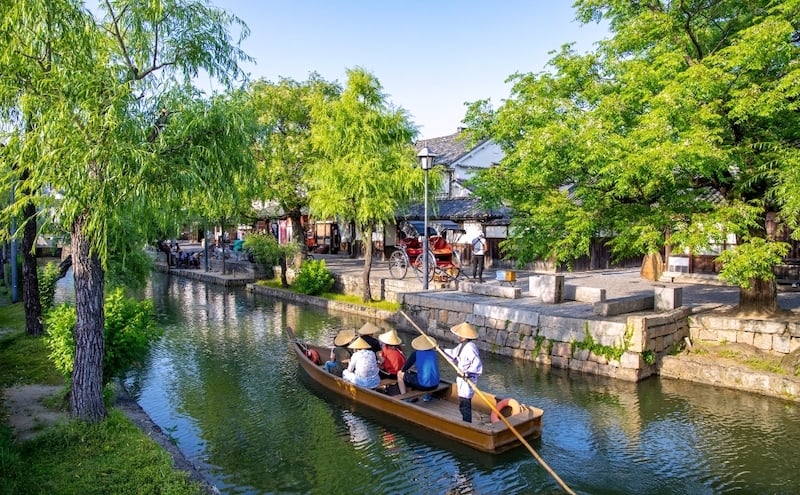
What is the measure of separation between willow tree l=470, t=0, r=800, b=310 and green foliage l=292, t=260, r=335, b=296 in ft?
34.7

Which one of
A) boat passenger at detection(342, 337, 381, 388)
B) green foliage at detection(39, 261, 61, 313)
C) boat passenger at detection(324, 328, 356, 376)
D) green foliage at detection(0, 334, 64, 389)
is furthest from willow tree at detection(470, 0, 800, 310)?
green foliage at detection(39, 261, 61, 313)

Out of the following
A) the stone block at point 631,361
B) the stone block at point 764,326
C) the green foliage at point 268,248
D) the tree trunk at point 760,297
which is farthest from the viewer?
the green foliage at point 268,248

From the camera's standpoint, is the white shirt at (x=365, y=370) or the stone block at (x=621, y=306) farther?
the stone block at (x=621, y=306)

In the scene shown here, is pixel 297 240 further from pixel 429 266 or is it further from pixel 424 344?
pixel 424 344

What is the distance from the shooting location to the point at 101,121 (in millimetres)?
6516

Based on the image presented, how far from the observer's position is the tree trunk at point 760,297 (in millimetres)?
12352

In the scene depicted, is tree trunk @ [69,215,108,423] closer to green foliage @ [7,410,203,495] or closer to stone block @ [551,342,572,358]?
green foliage @ [7,410,203,495]

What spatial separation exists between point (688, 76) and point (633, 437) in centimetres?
633

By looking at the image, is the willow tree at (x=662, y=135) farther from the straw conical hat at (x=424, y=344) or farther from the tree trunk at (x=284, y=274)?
the tree trunk at (x=284, y=274)

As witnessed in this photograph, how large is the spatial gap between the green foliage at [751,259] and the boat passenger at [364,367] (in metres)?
6.56

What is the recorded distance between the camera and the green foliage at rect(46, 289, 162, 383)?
880cm

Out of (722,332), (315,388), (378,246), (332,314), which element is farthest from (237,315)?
(722,332)

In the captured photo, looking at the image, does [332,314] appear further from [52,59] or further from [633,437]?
[52,59]

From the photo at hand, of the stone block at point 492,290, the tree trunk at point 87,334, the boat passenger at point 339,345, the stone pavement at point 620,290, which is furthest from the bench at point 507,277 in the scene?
the tree trunk at point 87,334
